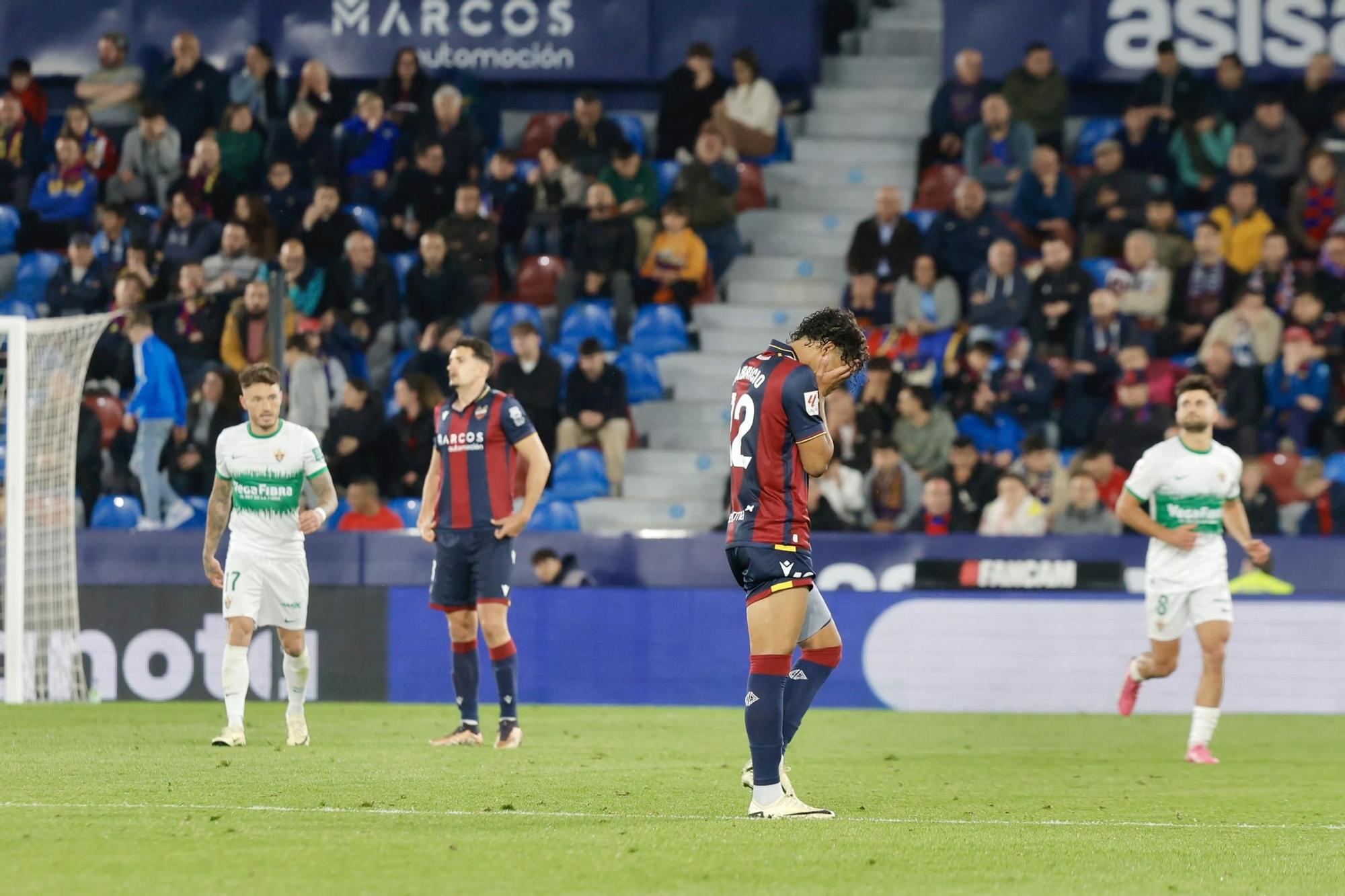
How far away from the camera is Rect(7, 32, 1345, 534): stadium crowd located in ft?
57.0

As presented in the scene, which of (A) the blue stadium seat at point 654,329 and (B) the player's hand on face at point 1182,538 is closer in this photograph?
(B) the player's hand on face at point 1182,538

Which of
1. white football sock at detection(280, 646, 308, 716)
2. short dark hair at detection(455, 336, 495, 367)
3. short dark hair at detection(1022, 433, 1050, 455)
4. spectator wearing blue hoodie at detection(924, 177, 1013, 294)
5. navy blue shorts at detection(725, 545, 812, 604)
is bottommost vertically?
white football sock at detection(280, 646, 308, 716)

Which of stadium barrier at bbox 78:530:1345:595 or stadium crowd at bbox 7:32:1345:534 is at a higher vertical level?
stadium crowd at bbox 7:32:1345:534

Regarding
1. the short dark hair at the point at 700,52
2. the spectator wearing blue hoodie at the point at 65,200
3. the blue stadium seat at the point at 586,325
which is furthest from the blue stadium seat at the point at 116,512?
the short dark hair at the point at 700,52

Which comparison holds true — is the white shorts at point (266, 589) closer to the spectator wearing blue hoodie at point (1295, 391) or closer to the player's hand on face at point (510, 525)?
the player's hand on face at point (510, 525)

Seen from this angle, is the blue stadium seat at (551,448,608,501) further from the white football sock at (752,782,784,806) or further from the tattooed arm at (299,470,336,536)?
the white football sock at (752,782,784,806)

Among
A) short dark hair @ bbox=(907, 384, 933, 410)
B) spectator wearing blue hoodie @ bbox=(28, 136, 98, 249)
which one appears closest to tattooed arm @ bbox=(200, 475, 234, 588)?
short dark hair @ bbox=(907, 384, 933, 410)

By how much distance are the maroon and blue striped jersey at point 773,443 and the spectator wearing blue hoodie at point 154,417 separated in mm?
10696

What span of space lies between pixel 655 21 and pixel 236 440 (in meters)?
12.2

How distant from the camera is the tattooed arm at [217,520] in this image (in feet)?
36.5

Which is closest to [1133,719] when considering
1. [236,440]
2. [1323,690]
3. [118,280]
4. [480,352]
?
[1323,690]

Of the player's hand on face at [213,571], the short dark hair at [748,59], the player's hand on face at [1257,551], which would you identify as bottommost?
the player's hand on face at [213,571]

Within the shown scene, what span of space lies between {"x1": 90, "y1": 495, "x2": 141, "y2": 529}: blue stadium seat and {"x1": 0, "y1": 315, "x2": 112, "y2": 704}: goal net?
1.36 meters

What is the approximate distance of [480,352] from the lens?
457 inches
